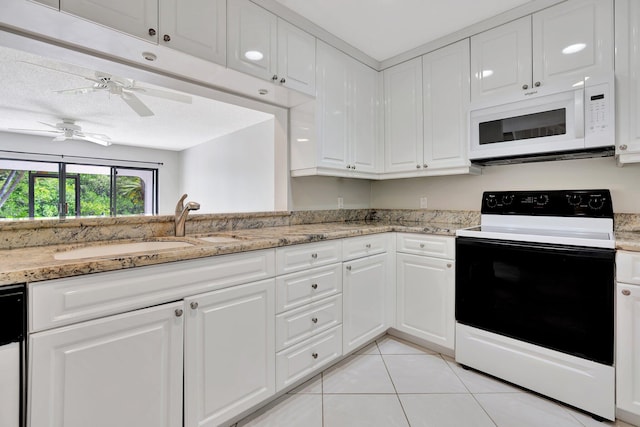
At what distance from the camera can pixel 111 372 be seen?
1.04 meters

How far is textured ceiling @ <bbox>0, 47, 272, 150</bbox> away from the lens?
2820mm

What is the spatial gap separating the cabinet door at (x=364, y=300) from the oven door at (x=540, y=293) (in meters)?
0.53

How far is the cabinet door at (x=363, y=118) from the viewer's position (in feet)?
8.16

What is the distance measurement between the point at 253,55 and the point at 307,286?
55.0 inches

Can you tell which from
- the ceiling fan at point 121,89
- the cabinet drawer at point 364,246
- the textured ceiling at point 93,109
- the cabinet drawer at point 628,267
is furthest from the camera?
the textured ceiling at point 93,109

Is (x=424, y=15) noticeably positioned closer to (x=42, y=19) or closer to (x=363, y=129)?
(x=363, y=129)

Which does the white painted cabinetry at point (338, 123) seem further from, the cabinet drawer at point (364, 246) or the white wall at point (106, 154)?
the white wall at point (106, 154)

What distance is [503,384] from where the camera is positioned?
5.89 ft

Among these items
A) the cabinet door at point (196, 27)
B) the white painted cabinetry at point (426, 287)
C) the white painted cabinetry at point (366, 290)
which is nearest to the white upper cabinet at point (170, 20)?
the cabinet door at point (196, 27)

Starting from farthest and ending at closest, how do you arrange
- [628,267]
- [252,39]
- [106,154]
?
[106,154], [252,39], [628,267]

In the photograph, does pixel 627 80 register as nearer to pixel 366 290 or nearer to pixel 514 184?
pixel 514 184

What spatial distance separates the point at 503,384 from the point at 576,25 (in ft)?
7.23

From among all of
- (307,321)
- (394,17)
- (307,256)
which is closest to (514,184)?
(394,17)

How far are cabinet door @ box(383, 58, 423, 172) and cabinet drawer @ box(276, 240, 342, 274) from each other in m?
1.12
